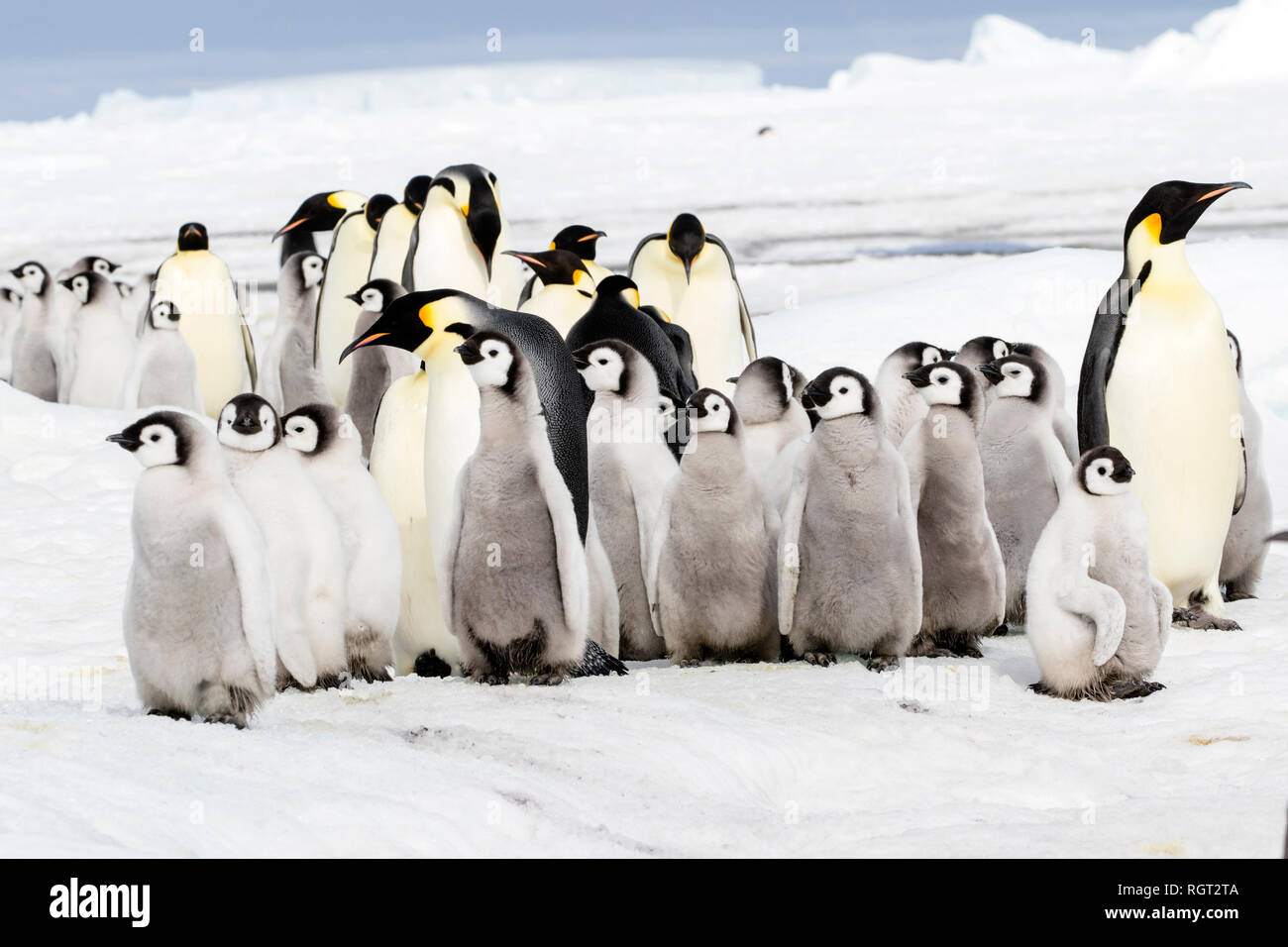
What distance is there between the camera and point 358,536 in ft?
13.1

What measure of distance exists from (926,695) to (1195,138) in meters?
25.9

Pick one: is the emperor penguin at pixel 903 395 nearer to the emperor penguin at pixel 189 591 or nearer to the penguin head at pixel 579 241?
the penguin head at pixel 579 241

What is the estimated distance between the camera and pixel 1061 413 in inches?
212

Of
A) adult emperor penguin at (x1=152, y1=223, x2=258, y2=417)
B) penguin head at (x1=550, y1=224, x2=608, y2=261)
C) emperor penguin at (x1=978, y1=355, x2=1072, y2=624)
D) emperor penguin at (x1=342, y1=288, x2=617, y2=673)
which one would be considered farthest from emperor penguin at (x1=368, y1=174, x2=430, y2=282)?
emperor penguin at (x1=978, y1=355, x2=1072, y2=624)

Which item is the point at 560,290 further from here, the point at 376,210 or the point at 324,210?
the point at 324,210

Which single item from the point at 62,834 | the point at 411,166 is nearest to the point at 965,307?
the point at 62,834

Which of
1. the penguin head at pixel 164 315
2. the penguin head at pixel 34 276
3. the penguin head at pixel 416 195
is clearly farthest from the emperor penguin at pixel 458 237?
the penguin head at pixel 34 276

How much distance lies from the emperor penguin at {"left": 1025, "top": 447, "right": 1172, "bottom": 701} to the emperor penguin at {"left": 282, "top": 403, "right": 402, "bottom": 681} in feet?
5.65

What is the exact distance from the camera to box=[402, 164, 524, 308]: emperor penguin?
22.7 feet

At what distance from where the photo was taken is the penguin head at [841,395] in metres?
4.29

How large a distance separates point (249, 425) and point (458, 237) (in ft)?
10.9

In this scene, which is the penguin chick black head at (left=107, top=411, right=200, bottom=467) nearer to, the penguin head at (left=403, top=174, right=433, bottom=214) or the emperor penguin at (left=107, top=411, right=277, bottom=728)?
the emperor penguin at (left=107, top=411, right=277, bottom=728)

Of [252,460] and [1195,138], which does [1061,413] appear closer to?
[252,460]

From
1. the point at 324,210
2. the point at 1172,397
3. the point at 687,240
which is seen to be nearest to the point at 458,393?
the point at 1172,397
